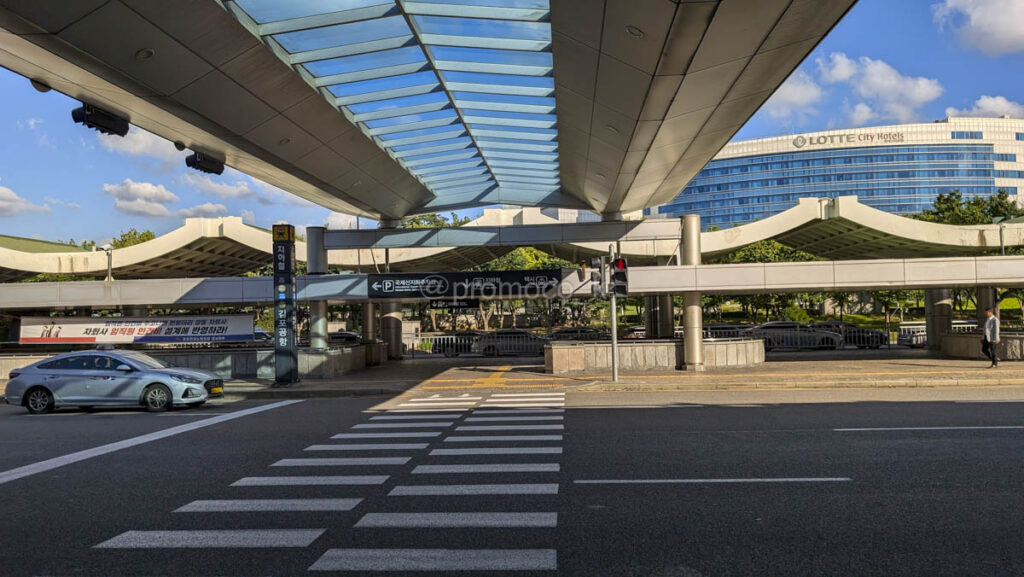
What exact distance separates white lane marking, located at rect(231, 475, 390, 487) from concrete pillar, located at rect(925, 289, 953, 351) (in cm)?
2742

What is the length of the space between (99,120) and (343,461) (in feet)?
27.7

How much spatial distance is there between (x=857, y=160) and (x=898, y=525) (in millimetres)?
132234

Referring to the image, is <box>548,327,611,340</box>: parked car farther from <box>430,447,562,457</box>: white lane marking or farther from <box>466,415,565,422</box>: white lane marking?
<box>430,447,562,457</box>: white lane marking

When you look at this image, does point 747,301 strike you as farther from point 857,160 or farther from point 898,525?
point 857,160

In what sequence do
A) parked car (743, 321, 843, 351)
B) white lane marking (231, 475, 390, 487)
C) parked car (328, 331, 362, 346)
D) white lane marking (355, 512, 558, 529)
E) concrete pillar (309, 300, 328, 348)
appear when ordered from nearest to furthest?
white lane marking (355, 512, 558, 529), white lane marking (231, 475, 390, 487), concrete pillar (309, 300, 328, 348), parked car (743, 321, 843, 351), parked car (328, 331, 362, 346)

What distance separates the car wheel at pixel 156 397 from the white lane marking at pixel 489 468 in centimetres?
898

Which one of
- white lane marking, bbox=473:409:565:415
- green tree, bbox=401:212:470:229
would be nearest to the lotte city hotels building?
green tree, bbox=401:212:470:229

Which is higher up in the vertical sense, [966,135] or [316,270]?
[966,135]

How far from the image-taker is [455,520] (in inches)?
243

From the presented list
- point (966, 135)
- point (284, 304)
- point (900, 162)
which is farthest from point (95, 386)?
point (966, 135)

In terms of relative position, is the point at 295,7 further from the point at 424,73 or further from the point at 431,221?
the point at 431,221

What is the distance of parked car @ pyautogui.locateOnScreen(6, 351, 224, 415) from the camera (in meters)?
14.8

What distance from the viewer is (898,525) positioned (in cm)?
579

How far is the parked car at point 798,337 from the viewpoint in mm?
31562
